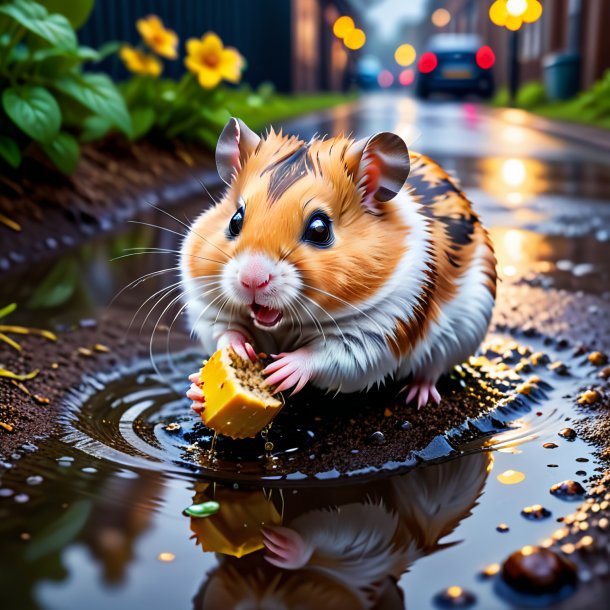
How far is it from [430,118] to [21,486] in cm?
Result: 1739

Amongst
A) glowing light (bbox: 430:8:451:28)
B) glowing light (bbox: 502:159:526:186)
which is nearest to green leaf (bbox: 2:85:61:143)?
glowing light (bbox: 502:159:526:186)

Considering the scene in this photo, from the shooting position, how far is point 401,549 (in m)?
1.92

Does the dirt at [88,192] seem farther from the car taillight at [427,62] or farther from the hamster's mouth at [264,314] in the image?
the car taillight at [427,62]

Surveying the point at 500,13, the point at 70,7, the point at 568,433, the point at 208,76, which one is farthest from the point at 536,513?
the point at 500,13

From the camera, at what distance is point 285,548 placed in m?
1.92

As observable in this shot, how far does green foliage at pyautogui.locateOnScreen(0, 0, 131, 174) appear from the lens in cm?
455

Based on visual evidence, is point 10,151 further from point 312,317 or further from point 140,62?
point 312,317

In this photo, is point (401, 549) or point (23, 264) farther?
point (23, 264)

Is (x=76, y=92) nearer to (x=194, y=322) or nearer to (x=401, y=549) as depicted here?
(x=194, y=322)

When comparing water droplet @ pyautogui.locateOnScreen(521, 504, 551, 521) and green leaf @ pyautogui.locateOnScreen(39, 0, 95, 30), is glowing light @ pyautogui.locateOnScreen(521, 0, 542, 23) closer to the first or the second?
green leaf @ pyautogui.locateOnScreen(39, 0, 95, 30)

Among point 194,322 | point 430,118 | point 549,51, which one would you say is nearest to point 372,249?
point 194,322

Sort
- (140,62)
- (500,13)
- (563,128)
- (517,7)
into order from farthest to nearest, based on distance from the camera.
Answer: (500,13) < (517,7) < (563,128) < (140,62)

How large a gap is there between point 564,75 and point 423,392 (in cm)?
1887

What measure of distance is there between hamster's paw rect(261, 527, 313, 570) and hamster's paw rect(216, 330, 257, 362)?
0.57m
